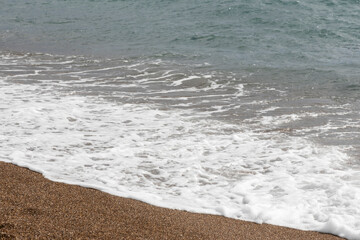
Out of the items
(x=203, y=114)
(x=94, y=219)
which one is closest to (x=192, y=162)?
(x=94, y=219)

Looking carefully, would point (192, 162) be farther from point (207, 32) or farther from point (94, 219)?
point (207, 32)

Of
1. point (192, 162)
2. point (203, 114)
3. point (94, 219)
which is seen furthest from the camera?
point (203, 114)

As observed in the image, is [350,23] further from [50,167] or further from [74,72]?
[50,167]

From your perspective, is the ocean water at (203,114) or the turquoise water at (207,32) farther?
the turquoise water at (207,32)

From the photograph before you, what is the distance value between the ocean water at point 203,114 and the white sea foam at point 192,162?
0.02 m

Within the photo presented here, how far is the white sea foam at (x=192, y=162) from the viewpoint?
4.20 metres

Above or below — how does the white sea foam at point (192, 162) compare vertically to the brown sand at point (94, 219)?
below

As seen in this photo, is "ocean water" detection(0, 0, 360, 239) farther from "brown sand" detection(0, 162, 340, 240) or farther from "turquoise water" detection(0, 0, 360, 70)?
"brown sand" detection(0, 162, 340, 240)

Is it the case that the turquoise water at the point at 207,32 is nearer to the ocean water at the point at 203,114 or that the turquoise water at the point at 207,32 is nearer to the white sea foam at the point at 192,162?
the ocean water at the point at 203,114

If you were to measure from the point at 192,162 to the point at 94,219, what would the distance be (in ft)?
6.47

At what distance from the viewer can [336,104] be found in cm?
812

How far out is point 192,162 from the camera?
17.1 ft

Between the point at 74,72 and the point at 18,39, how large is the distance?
22.8 ft

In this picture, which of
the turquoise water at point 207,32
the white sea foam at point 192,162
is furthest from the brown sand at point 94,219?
the turquoise water at point 207,32
